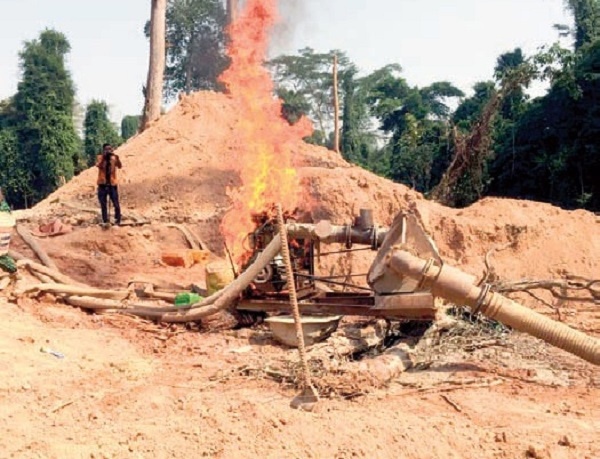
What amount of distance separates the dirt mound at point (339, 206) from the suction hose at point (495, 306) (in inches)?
161

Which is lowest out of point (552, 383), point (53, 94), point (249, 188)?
point (552, 383)

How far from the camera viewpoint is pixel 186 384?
5520 millimetres

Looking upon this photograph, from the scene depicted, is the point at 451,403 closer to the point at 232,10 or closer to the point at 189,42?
the point at 232,10

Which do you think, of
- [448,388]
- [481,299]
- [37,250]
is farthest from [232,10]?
[448,388]

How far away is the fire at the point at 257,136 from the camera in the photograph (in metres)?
8.32

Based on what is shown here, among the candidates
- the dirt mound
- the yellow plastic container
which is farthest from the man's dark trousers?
the yellow plastic container

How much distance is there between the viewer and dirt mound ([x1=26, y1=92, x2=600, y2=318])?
11070 millimetres

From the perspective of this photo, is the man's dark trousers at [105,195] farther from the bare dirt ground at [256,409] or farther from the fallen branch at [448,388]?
the fallen branch at [448,388]

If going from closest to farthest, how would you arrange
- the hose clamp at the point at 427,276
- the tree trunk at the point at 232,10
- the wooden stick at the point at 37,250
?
the hose clamp at the point at 427,276
the wooden stick at the point at 37,250
the tree trunk at the point at 232,10

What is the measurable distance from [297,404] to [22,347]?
2.98m

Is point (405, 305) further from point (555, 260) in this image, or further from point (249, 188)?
point (555, 260)

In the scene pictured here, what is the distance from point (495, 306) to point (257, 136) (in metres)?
4.97

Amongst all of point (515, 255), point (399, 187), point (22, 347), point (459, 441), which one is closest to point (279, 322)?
point (22, 347)

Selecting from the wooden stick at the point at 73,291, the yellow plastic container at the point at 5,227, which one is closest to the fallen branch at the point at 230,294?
the wooden stick at the point at 73,291
